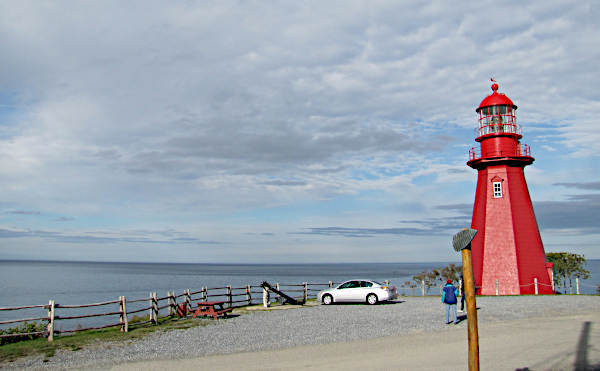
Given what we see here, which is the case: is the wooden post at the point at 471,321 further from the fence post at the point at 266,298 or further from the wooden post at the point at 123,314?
the fence post at the point at 266,298

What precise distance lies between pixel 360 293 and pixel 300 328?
9.10 meters

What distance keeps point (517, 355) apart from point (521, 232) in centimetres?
1741

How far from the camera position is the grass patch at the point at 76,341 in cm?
1366

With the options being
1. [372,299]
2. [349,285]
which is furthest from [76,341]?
[372,299]

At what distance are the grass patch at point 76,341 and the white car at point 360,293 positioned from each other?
918cm

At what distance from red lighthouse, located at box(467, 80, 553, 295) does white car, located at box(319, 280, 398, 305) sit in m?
6.32

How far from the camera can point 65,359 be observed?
13.1 m

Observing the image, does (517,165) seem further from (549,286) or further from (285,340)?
(285,340)

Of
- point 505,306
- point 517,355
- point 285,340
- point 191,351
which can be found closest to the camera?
point 517,355

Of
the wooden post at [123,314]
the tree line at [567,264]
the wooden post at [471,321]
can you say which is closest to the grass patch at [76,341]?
the wooden post at [123,314]

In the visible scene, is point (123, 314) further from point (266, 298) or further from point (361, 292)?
point (361, 292)

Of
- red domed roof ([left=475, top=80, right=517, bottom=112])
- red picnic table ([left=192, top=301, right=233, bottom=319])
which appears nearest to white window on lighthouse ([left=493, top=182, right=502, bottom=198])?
red domed roof ([left=475, top=80, right=517, bottom=112])

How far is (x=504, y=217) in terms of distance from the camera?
92.0 ft

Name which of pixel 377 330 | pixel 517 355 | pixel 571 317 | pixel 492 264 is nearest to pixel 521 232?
pixel 492 264
